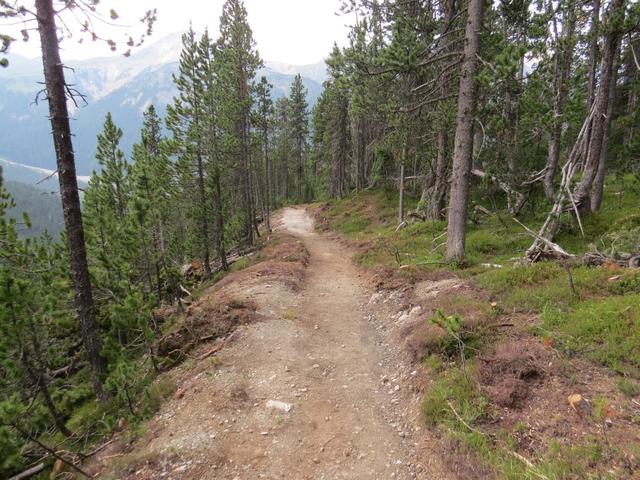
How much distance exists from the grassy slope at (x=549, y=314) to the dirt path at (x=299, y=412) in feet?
2.33

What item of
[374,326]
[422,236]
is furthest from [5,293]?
[422,236]

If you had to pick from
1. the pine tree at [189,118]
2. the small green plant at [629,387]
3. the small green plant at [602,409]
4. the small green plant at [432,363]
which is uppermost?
the pine tree at [189,118]

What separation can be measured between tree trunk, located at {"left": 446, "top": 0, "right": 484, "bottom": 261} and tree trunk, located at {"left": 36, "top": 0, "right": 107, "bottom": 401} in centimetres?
940

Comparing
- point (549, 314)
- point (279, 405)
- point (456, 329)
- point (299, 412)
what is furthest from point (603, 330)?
point (279, 405)

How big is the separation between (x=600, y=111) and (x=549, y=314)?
22.8ft

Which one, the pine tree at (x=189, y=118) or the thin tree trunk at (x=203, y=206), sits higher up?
the pine tree at (x=189, y=118)

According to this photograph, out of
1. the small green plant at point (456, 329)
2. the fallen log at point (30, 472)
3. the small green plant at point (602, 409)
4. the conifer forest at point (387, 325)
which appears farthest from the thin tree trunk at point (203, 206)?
the small green plant at point (602, 409)

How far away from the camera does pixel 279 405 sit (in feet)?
20.7

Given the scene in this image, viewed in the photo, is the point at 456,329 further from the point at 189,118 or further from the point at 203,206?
the point at 189,118

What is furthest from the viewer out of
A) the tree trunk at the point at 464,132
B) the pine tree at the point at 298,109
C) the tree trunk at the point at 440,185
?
the pine tree at the point at 298,109

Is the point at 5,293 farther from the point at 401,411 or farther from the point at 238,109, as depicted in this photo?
the point at 238,109

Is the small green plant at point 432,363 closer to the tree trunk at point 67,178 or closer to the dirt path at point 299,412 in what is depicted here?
the dirt path at point 299,412

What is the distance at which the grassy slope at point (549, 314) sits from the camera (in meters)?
4.03

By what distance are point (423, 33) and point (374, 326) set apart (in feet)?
29.1
